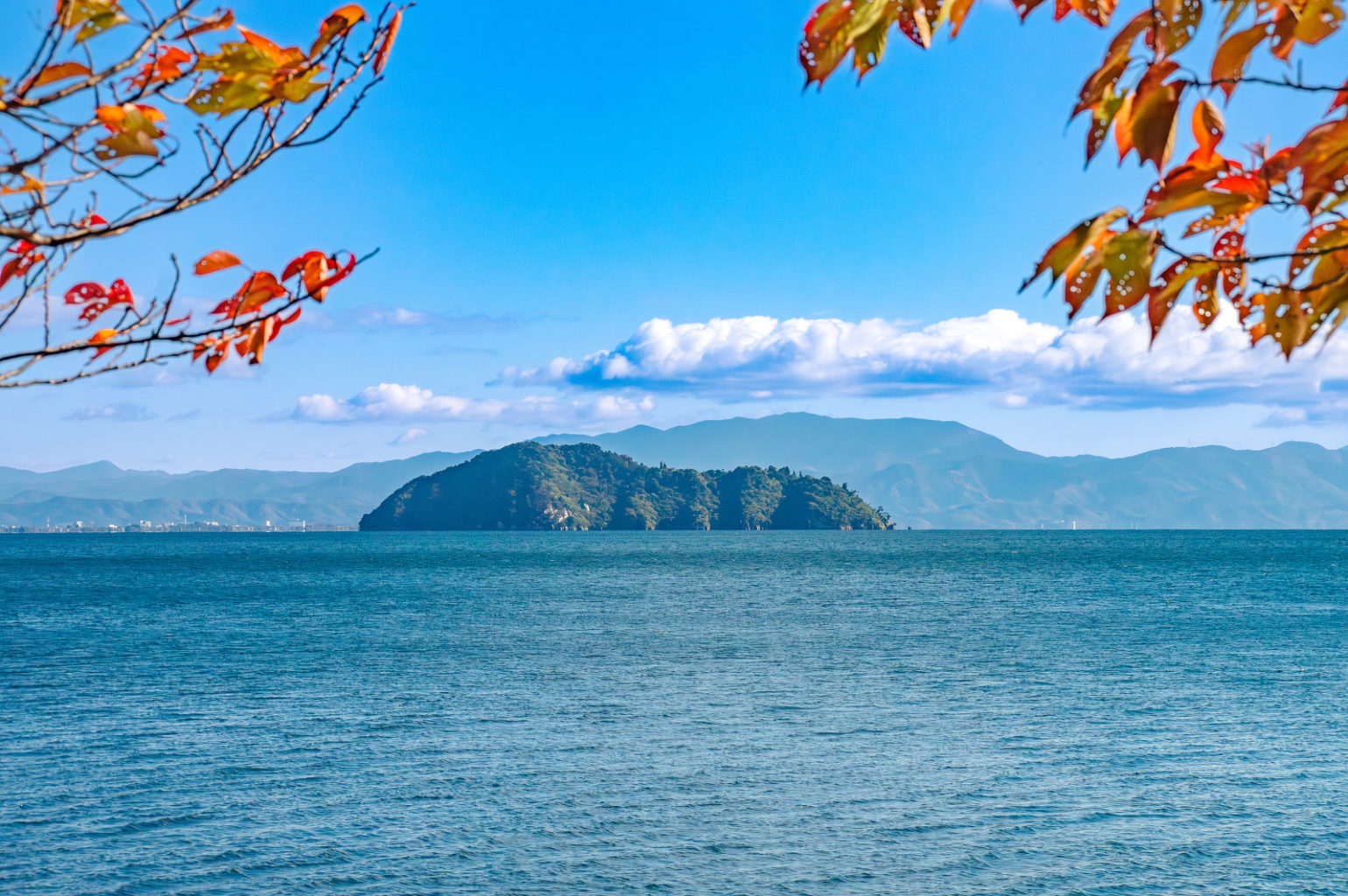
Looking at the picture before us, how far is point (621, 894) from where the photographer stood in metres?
16.9

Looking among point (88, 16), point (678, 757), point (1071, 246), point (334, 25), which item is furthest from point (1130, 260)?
point (678, 757)

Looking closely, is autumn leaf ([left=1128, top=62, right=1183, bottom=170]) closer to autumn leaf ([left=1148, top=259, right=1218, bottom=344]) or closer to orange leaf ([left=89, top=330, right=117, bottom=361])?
autumn leaf ([left=1148, top=259, right=1218, bottom=344])

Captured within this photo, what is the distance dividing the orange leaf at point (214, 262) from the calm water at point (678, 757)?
16219 millimetres

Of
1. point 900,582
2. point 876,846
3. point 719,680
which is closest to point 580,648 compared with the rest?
point 719,680

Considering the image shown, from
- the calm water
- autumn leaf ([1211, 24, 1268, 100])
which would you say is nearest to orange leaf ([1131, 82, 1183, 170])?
autumn leaf ([1211, 24, 1268, 100])

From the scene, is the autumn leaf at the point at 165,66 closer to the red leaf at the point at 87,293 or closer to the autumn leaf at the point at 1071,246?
the red leaf at the point at 87,293

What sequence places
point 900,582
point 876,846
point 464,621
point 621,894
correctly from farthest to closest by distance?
point 900,582, point 464,621, point 876,846, point 621,894

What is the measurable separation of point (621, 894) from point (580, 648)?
104 feet

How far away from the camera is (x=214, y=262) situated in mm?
2770

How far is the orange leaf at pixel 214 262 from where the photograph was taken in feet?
9.07

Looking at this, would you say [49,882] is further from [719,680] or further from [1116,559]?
[1116,559]

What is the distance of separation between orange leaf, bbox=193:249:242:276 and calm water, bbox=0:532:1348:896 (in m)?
16.2

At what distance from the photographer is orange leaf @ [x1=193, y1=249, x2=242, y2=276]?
2766 mm

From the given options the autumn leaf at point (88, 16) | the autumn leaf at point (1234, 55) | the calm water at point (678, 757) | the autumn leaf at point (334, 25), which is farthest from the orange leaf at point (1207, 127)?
the calm water at point (678, 757)
